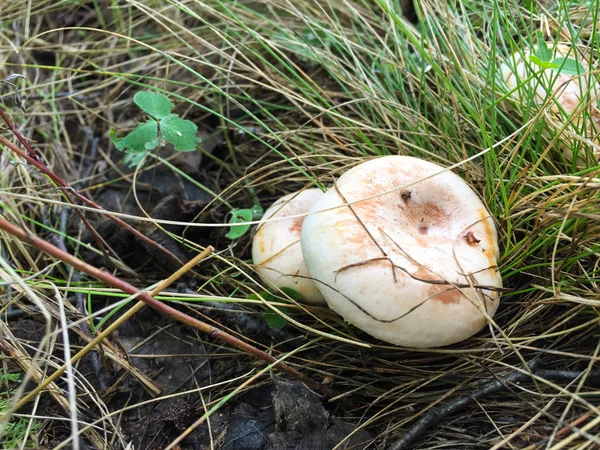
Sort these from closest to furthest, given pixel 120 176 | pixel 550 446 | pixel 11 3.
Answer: pixel 550 446 < pixel 120 176 < pixel 11 3

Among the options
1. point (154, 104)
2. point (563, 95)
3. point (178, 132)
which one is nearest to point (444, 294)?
point (563, 95)

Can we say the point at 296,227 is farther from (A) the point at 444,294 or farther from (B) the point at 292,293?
(A) the point at 444,294

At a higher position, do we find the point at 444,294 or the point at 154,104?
the point at 154,104

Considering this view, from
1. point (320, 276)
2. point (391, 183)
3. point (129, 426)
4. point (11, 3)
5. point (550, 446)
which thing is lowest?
point (129, 426)

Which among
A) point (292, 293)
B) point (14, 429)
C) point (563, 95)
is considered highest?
point (563, 95)

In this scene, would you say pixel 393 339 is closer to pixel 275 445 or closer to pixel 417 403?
pixel 417 403

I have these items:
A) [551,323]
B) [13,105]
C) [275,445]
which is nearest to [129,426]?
[275,445]
